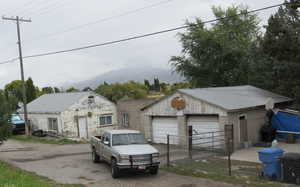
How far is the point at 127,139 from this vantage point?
566 inches

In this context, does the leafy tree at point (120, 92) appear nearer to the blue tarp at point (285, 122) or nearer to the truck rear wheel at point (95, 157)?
the blue tarp at point (285, 122)

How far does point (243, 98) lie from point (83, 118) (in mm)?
16593

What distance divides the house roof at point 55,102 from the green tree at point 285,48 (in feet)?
56.6

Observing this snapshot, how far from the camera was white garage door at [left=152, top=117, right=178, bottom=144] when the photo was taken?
71.9ft

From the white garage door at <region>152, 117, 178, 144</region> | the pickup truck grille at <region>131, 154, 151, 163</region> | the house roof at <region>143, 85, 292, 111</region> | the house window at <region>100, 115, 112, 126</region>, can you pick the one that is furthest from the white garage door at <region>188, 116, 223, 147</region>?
the house window at <region>100, 115, 112, 126</region>

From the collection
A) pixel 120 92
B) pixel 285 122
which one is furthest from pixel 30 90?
pixel 285 122

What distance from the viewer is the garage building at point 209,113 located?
18797 mm

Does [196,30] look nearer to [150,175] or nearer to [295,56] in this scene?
[295,56]

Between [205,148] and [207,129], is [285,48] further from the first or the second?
[205,148]

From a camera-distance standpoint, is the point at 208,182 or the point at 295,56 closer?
the point at 208,182

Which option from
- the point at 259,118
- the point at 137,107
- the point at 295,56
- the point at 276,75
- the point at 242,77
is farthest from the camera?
the point at 242,77

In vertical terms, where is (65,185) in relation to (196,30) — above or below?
below

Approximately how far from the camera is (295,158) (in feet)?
35.6

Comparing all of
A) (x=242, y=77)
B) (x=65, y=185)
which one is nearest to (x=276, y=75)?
(x=242, y=77)
